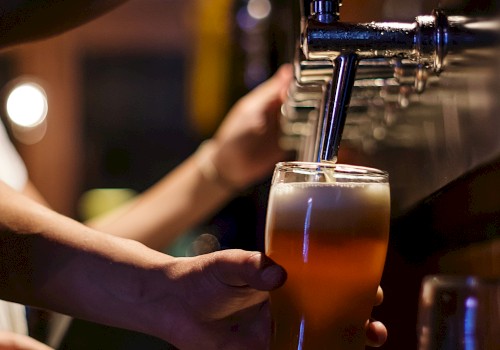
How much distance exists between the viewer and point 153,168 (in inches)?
171

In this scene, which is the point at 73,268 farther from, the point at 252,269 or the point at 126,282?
the point at 252,269

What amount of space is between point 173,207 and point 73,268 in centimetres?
108

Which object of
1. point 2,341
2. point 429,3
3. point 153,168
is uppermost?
point 429,3

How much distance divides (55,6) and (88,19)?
5 centimetres

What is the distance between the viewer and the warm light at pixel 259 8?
2.36 metres

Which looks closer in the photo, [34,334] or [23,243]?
[23,243]

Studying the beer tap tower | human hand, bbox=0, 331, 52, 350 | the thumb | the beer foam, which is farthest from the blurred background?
human hand, bbox=0, 331, 52, 350

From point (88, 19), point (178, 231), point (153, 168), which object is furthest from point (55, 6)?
point (153, 168)

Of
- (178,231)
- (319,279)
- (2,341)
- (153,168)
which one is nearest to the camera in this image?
(319,279)

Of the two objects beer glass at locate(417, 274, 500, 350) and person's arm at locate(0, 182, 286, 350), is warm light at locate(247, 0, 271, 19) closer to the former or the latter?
person's arm at locate(0, 182, 286, 350)

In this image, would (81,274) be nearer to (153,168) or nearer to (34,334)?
(34,334)

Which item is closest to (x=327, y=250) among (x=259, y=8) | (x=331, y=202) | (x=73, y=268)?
(x=331, y=202)

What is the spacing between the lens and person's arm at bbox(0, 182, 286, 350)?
0.74m

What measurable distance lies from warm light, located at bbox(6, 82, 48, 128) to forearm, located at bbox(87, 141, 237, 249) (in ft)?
7.37
